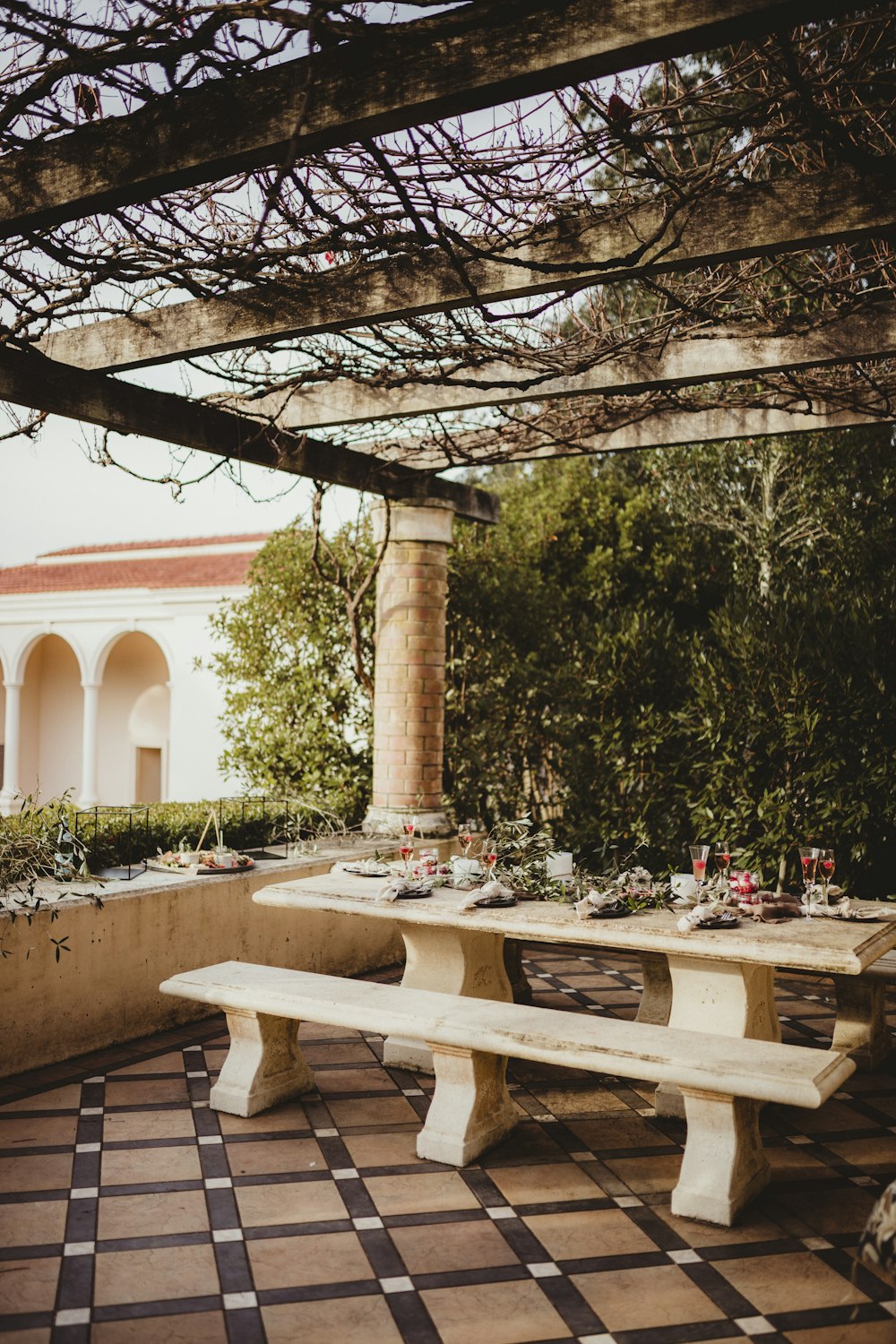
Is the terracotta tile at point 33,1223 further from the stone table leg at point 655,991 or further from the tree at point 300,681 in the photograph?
the tree at point 300,681

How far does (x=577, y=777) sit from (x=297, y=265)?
4780mm

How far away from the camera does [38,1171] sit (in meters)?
3.75

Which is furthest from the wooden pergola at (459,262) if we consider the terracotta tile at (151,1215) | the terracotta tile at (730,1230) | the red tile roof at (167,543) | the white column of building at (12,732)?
the white column of building at (12,732)

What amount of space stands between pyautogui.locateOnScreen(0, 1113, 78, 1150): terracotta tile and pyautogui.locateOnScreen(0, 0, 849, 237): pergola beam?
3106mm

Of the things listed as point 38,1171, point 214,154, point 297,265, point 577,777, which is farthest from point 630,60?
point 577,777

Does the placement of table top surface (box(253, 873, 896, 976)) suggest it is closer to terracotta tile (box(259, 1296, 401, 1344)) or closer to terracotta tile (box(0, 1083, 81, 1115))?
terracotta tile (box(0, 1083, 81, 1115))

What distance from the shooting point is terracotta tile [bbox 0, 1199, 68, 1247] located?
3.27 metres

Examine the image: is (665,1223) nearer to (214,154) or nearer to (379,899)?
(379,899)

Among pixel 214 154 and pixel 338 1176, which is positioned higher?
pixel 214 154

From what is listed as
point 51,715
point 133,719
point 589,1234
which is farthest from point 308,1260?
point 51,715

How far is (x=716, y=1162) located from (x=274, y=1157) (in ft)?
5.09

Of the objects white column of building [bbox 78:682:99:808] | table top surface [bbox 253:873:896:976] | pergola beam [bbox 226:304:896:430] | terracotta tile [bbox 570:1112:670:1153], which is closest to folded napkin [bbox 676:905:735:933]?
table top surface [bbox 253:873:896:976]

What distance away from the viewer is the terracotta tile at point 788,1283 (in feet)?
9.78

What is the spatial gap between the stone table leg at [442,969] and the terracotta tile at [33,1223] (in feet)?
5.80
